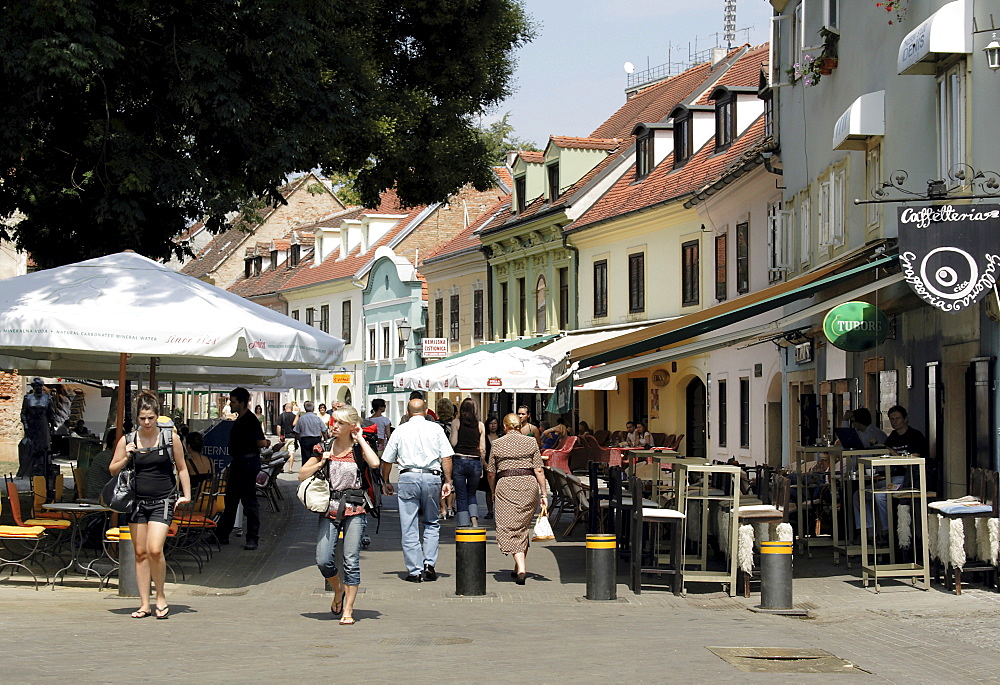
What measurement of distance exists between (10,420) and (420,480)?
22.3m

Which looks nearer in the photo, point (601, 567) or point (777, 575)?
point (777, 575)

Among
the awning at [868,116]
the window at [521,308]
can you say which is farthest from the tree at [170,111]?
the window at [521,308]

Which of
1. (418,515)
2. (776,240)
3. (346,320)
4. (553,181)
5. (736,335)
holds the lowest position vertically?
(418,515)

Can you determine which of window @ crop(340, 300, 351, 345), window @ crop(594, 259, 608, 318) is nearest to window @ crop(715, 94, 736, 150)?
window @ crop(594, 259, 608, 318)

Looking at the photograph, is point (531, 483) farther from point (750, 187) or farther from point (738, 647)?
point (750, 187)

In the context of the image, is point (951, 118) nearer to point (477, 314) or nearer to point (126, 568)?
point (126, 568)

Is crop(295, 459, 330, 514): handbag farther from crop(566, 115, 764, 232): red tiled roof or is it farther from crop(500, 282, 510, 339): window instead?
crop(500, 282, 510, 339): window

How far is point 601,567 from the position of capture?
12.2 metres

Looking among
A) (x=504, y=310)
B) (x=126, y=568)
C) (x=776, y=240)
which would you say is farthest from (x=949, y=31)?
(x=504, y=310)

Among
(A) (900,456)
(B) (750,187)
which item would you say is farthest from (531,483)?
(B) (750,187)

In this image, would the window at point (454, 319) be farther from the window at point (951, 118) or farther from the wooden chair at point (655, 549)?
the wooden chair at point (655, 549)

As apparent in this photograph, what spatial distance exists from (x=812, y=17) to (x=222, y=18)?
945 centimetres

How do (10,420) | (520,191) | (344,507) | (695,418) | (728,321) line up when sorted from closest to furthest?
(344,507) → (728,321) → (10,420) → (695,418) → (520,191)

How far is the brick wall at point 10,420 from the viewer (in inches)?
1299
